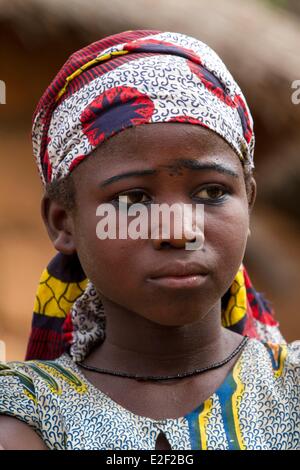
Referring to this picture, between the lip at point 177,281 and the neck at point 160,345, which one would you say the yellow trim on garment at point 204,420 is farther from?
the lip at point 177,281

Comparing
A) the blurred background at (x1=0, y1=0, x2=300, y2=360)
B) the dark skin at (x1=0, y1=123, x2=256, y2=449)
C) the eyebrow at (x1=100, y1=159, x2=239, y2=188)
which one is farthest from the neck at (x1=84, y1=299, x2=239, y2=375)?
the blurred background at (x1=0, y1=0, x2=300, y2=360)

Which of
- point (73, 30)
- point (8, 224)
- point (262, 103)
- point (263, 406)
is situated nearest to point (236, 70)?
point (262, 103)

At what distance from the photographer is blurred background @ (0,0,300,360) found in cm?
509

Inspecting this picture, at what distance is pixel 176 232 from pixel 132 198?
154 mm

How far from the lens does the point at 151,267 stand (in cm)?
190

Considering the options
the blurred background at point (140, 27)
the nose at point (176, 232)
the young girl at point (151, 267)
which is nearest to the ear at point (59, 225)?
the young girl at point (151, 267)

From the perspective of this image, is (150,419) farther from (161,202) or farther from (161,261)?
(161,202)

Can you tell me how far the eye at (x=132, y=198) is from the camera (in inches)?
76.7

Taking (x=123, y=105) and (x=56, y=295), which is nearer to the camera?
(x=123, y=105)

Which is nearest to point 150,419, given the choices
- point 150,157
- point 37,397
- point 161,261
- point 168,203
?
point 37,397

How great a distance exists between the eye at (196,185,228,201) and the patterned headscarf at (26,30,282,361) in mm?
126

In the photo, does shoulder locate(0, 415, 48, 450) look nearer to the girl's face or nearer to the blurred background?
the girl's face

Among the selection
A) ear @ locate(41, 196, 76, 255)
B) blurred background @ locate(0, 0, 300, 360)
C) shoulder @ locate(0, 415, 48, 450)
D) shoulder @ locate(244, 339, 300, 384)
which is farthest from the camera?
blurred background @ locate(0, 0, 300, 360)

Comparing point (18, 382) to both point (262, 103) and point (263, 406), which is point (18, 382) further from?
point (262, 103)
